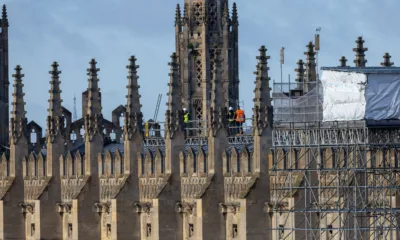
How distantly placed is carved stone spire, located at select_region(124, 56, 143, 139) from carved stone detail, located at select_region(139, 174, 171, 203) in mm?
2810

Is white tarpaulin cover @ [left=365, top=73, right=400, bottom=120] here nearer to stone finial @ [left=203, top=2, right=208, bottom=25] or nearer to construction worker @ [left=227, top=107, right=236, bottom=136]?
construction worker @ [left=227, top=107, right=236, bottom=136]

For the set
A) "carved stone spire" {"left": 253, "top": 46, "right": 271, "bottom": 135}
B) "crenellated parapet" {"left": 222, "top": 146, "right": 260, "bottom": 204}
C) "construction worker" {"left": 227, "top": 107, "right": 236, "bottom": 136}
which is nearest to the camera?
"carved stone spire" {"left": 253, "top": 46, "right": 271, "bottom": 135}

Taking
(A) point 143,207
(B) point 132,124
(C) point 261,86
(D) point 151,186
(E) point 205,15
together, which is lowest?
(A) point 143,207

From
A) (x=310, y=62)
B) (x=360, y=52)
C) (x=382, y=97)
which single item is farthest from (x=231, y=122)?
(x=382, y=97)

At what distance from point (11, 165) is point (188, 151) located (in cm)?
2120

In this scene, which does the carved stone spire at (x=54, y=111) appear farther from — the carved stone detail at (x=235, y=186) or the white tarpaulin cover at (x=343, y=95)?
the white tarpaulin cover at (x=343, y=95)

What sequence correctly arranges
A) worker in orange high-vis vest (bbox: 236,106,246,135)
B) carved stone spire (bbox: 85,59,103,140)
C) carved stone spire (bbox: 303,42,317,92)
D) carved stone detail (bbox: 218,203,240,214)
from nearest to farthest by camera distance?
1. carved stone detail (bbox: 218,203,240,214)
2. worker in orange high-vis vest (bbox: 236,106,246,135)
3. carved stone spire (bbox: 85,59,103,140)
4. carved stone spire (bbox: 303,42,317,92)

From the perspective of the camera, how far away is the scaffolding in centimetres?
12769

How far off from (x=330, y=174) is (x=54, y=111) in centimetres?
3057

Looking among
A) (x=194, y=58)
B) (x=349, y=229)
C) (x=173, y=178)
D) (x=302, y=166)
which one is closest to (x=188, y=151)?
(x=173, y=178)

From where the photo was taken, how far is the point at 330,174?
442 feet

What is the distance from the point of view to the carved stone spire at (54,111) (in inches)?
6323

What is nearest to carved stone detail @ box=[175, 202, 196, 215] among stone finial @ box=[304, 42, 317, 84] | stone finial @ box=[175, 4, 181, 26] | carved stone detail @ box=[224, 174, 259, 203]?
carved stone detail @ box=[224, 174, 259, 203]

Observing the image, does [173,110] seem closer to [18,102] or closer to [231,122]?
[231,122]
